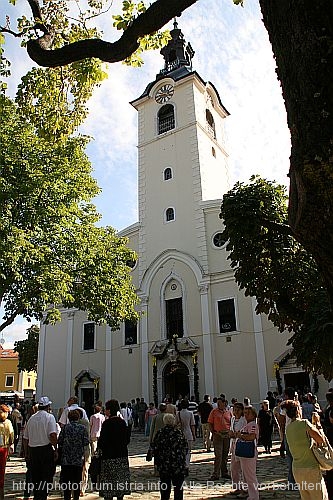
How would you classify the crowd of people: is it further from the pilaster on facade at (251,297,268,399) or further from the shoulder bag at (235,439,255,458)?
the pilaster on facade at (251,297,268,399)

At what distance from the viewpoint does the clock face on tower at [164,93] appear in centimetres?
3058

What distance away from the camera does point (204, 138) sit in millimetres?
29188

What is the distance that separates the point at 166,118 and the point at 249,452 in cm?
2597

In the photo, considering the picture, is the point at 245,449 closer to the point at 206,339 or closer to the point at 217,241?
the point at 206,339

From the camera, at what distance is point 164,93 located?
30875 mm

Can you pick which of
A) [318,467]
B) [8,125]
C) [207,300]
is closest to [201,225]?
[207,300]

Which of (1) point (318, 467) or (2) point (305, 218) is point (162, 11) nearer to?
(2) point (305, 218)

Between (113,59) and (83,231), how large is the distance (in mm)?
13306

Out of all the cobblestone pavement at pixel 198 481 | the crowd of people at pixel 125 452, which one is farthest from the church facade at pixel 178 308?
the crowd of people at pixel 125 452

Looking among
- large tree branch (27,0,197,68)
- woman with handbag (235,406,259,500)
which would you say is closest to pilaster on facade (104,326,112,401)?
woman with handbag (235,406,259,500)

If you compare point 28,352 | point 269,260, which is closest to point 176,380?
point 269,260

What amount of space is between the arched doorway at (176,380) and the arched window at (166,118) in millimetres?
14903

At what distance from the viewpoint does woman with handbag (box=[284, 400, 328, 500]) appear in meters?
5.23

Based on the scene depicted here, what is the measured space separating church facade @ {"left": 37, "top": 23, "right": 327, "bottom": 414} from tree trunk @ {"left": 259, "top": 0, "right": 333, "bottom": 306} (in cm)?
1938
